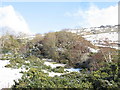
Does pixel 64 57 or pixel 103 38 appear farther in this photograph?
pixel 103 38

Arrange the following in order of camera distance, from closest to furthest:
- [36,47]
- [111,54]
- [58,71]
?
[58,71], [111,54], [36,47]

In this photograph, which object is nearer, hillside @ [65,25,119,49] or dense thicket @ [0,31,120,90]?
dense thicket @ [0,31,120,90]

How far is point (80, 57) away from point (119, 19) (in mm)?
5289

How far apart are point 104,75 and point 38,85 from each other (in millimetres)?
1895

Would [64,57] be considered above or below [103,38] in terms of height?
below

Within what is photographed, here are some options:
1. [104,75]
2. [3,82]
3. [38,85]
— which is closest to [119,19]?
[104,75]

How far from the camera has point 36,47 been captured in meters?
14.2

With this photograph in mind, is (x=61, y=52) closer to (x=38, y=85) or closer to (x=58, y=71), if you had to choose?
(x=58, y=71)

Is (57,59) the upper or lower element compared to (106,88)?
lower

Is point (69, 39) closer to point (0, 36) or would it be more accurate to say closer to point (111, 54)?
point (111, 54)

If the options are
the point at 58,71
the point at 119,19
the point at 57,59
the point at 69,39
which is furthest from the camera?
the point at 69,39

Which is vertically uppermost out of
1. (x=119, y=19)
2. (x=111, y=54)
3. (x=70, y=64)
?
(x=119, y=19)

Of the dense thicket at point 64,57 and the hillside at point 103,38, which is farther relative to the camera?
the hillside at point 103,38

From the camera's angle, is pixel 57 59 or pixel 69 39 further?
pixel 69 39
